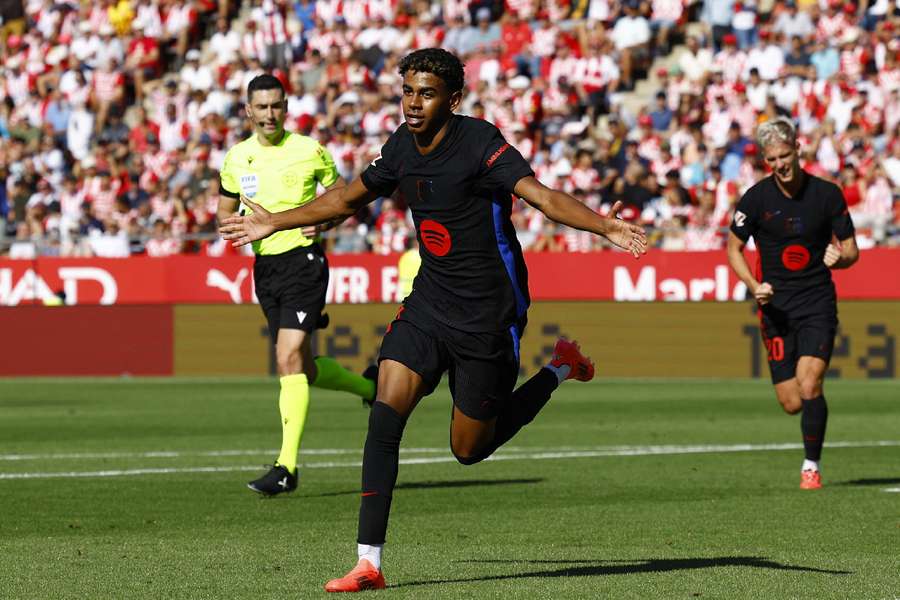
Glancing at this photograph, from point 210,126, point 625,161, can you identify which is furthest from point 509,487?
point 210,126

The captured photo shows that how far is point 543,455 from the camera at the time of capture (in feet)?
47.8

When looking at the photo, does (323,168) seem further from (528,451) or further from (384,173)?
(384,173)

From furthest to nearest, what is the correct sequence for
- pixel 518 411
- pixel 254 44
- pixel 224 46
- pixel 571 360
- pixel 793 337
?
pixel 224 46
pixel 254 44
pixel 793 337
pixel 571 360
pixel 518 411

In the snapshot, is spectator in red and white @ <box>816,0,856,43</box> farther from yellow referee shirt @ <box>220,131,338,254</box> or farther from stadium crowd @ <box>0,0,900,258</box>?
yellow referee shirt @ <box>220,131,338,254</box>

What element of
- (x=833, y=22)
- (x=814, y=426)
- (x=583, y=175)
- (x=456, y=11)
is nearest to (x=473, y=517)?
(x=814, y=426)

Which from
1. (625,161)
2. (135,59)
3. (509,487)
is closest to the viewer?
(509,487)

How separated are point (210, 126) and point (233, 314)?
608 centimetres

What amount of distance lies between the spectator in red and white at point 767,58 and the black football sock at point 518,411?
20.2 metres

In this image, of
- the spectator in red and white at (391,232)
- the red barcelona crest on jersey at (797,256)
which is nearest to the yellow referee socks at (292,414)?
the red barcelona crest on jersey at (797,256)

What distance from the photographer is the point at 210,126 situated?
110 ft

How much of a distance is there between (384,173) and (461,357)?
0.89 metres

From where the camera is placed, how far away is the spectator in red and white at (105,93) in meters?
35.9

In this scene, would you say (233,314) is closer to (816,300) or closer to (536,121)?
(536,121)

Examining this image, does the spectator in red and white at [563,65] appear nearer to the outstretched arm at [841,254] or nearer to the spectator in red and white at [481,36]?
the spectator in red and white at [481,36]
